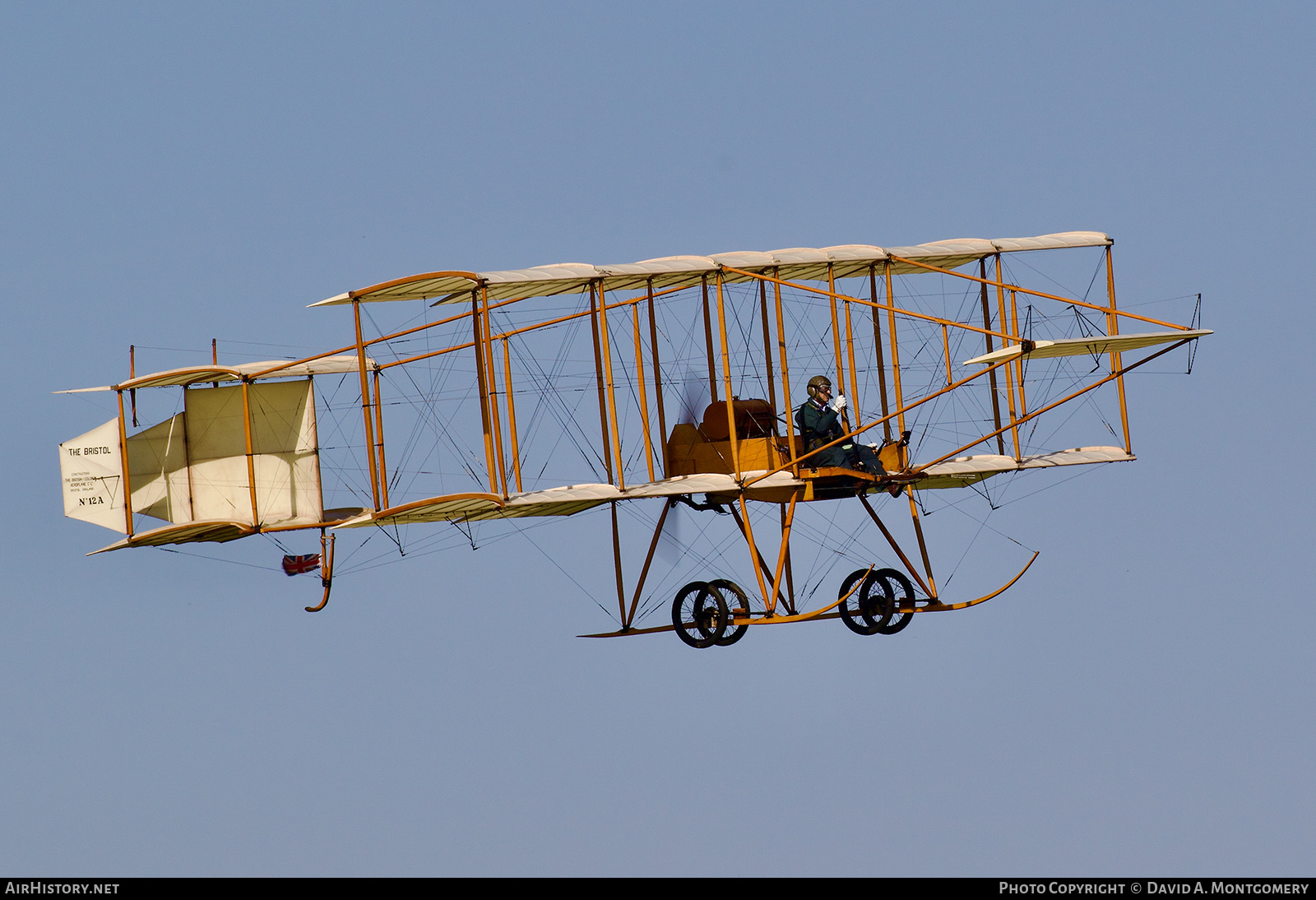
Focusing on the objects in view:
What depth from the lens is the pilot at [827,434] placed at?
35375 millimetres

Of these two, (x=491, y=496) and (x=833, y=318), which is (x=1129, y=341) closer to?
(x=833, y=318)

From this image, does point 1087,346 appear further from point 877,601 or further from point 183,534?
point 183,534

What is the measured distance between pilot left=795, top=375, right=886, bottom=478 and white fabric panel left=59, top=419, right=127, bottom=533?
36.2ft

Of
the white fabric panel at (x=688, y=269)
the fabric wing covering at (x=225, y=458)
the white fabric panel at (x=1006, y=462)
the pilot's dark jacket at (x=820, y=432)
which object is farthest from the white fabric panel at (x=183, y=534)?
the white fabric panel at (x=1006, y=462)

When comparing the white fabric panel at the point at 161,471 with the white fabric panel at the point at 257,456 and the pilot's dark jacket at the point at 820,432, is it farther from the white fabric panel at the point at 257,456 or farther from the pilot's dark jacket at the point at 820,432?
the pilot's dark jacket at the point at 820,432

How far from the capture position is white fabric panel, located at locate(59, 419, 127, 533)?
119 feet

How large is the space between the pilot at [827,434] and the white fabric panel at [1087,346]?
2197 mm

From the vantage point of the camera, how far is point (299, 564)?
37750 mm

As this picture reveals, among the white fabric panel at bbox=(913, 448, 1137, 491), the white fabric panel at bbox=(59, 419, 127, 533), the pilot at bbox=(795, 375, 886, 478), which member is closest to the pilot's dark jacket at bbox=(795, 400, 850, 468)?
the pilot at bbox=(795, 375, 886, 478)

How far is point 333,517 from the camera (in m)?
37.0

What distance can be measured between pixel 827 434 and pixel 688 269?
346 cm

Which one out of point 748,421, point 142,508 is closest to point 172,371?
point 142,508

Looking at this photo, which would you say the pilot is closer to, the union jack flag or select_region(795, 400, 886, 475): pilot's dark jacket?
select_region(795, 400, 886, 475): pilot's dark jacket

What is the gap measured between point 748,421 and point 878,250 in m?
3.64
